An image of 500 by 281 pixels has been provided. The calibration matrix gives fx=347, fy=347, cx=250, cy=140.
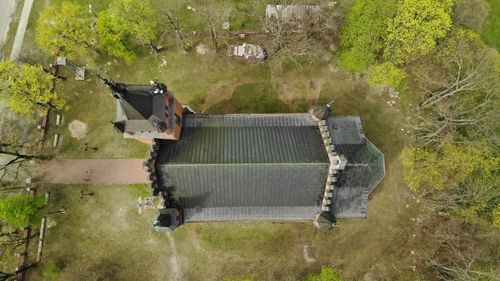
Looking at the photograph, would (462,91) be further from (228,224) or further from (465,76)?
(228,224)

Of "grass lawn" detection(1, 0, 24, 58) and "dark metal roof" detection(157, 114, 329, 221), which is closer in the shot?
"dark metal roof" detection(157, 114, 329, 221)

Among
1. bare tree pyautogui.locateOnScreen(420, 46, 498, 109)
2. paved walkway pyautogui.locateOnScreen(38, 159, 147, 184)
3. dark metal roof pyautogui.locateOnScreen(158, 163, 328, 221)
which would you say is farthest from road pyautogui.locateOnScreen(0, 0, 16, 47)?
bare tree pyautogui.locateOnScreen(420, 46, 498, 109)

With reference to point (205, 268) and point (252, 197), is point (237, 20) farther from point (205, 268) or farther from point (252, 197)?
point (205, 268)

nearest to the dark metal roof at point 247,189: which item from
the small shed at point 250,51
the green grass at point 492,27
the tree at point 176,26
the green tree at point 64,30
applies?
the small shed at point 250,51

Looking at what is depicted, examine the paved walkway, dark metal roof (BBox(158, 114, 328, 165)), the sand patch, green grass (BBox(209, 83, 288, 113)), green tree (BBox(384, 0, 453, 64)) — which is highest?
green tree (BBox(384, 0, 453, 64))

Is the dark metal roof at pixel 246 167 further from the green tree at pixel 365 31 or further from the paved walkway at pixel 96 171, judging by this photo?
the paved walkway at pixel 96 171

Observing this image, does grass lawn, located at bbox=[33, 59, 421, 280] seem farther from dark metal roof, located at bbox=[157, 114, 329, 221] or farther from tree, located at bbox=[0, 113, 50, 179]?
dark metal roof, located at bbox=[157, 114, 329, 221]

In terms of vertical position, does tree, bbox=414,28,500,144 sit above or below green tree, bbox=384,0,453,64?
below
